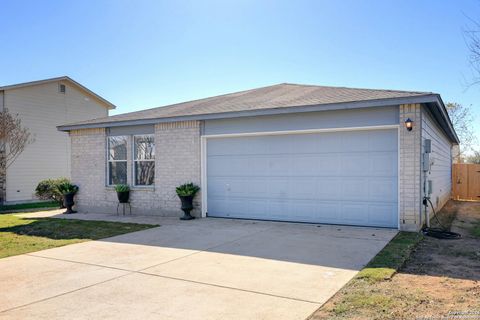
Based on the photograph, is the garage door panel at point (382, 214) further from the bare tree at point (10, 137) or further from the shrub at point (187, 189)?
the bare tree at point (10, 137)

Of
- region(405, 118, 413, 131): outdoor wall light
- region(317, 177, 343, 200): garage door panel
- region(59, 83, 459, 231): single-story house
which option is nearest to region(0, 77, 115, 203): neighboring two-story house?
region(59, 83, 459, 231): single-story house

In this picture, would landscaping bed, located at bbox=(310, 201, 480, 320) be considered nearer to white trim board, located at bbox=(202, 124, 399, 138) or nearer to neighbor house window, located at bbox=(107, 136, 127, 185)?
white trim board, located at bbox=(202, 124, 399, 138)

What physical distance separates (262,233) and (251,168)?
258 cm

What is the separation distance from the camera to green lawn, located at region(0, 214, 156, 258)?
7.96 metres

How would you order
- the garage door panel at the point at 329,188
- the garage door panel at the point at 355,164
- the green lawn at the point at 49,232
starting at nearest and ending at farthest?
the green lawn at the point at 49,232
the garage door panel at the point at 355,164
the garage door panel at the point at 329,188

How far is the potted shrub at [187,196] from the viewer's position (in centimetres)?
1109

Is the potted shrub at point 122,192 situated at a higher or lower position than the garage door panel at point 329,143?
lower

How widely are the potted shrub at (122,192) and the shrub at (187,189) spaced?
2.19 meters

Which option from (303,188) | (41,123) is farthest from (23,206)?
(303,188)

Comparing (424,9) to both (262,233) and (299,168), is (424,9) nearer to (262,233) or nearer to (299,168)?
(299,168)

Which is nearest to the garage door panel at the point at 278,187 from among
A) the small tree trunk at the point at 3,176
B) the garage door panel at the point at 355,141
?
the garage door panel at the point at 355,141

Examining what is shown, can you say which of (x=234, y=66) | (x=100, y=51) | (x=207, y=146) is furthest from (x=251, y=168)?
(x=100, y=51)

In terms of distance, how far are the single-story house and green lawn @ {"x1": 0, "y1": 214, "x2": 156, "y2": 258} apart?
201cm

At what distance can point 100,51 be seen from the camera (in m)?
14.9
